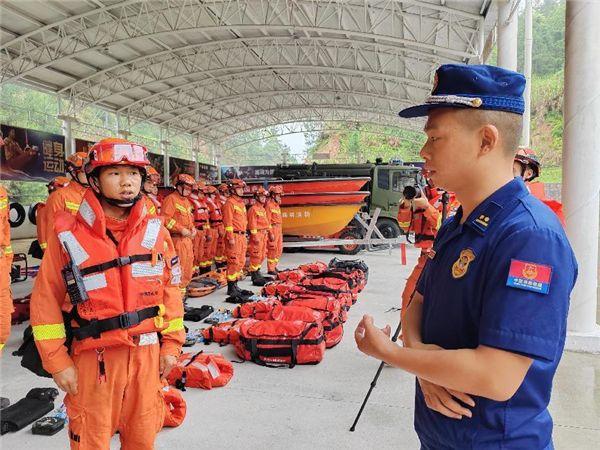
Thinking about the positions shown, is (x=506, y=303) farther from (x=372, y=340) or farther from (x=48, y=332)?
(x=48, y=332)

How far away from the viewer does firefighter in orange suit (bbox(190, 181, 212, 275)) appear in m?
8.10

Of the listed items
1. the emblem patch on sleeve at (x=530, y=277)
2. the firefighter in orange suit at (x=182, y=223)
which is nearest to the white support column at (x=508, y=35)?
the firefighter in orange suit at (x=182, y=223)

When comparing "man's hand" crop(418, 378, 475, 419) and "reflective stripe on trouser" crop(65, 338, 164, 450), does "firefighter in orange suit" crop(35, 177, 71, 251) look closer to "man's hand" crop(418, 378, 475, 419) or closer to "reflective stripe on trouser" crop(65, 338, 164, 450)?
"reflective stripe on trouser" crop(65, 338, 164, 450)

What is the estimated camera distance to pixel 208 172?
28219mm

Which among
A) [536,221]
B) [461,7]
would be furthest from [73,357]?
[461,7]

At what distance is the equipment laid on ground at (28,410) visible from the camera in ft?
9.71

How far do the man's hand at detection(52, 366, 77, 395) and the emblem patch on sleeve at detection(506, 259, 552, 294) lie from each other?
5.99 feet

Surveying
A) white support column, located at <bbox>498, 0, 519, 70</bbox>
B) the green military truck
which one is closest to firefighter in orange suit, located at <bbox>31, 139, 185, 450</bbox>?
white support column, located at <bbox>498, 0, 519, 70</bbox>

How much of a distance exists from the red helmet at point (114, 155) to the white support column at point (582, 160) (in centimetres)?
433

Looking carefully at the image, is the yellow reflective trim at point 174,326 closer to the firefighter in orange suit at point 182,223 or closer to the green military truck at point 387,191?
the firefighter in orange suit at point 182,223

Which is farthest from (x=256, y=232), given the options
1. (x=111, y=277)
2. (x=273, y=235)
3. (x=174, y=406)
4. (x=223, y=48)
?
(x=223, y=48)

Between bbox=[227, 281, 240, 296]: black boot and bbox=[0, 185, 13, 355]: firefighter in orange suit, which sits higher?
bbox=[0, 185, 13, 355]: firefighter in orange suit

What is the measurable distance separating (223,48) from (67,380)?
16.2m

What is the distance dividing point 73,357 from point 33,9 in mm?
12887
